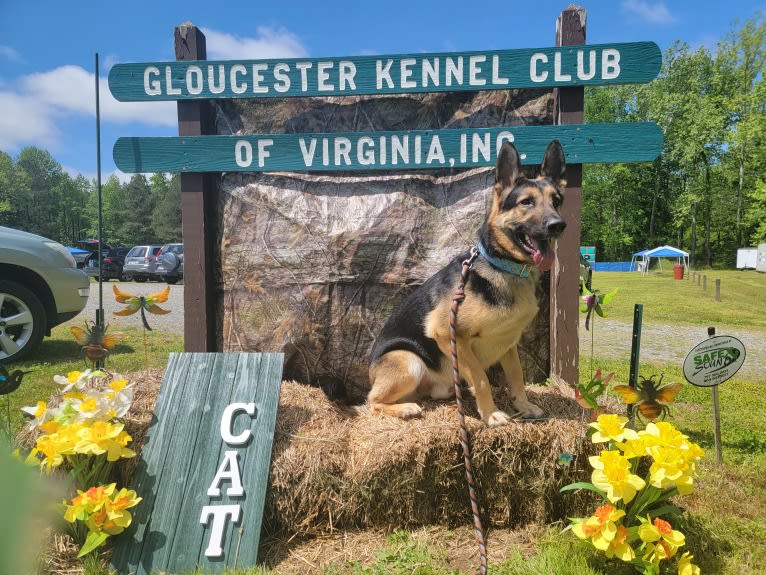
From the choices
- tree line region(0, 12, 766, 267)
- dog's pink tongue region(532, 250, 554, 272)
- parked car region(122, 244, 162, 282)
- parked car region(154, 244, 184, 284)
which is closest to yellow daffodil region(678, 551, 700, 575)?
dog's pink tongue region(532, 250, 554, 272)

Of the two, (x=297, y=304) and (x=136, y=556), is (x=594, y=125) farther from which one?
(x=136, y=556)

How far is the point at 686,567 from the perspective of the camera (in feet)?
7.86

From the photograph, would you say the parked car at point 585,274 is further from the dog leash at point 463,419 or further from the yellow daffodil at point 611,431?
the yellow daffodil at point 611,431

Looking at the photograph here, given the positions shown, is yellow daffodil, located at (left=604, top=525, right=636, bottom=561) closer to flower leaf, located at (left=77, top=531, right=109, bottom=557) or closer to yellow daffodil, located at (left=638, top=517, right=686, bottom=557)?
yellow daffodil, located at (left=638, top=517, right=686, bottom=557)

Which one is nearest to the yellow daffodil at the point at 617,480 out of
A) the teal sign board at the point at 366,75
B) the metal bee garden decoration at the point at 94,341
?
the teal sign board at the point at 366,75

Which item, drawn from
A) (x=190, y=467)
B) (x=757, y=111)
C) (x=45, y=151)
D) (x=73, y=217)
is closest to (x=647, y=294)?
(x=190, y=467)

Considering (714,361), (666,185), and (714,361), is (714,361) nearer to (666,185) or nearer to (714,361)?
(714,361)

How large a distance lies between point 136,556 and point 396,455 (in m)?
1.52

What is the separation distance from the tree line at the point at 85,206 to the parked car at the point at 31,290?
3351 centimetres

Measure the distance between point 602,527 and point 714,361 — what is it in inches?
68.6

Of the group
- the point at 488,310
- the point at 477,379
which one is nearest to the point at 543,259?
the point at 488,310

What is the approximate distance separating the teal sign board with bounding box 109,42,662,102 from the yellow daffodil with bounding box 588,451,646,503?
110 inches

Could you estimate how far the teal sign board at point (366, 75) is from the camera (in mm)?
3709

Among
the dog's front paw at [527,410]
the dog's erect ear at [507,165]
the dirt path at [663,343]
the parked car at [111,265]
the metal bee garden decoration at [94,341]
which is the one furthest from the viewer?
the parked car at [111,265]
